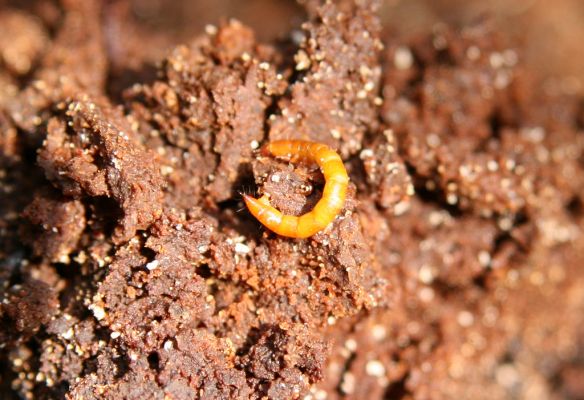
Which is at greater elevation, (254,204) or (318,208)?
(318,208)

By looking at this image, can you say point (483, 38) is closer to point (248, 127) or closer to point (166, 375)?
point (248, 127)

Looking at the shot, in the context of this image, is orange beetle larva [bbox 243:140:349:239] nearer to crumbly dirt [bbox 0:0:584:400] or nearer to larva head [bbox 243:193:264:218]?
larva head [bbox 243:193:264:218]

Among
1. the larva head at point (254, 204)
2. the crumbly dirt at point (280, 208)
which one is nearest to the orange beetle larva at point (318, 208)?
the larva head at point (254, 204)

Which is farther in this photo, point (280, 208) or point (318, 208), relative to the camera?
point (280, 208)

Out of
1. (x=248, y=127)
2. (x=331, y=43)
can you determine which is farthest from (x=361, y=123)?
(x=248, y=127)

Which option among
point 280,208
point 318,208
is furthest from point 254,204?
point 318,208

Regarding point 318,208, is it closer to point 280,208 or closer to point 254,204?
point 280,208

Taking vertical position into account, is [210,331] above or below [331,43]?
below

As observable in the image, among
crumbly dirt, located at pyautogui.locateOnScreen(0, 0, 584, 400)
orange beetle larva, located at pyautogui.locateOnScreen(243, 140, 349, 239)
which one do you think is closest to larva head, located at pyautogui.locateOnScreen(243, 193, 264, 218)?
orange beetle larva, located at pyautogui.locateOnScreen(243, 140, 349, 239)

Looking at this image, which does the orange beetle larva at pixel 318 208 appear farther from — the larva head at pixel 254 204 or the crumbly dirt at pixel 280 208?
the crumbly dirt at pixel 280 208
